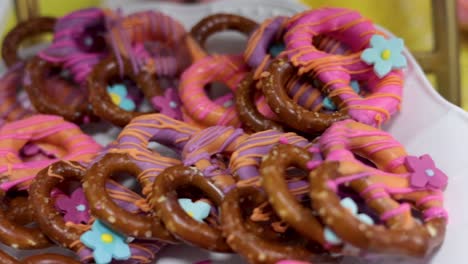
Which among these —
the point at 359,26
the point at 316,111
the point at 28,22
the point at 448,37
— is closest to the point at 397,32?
the point at 448,37

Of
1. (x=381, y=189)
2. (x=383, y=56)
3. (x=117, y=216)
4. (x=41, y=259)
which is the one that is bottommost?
(x=41, y=259)

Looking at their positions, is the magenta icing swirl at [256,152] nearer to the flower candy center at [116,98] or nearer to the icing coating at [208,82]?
the icing coating at [208,82]

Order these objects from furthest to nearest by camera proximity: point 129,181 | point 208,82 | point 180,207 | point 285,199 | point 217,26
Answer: point 217,26, point 208,82, point 129,181, point 180,207, point 285,199

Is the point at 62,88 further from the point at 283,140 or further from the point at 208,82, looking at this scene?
the point at 283,140

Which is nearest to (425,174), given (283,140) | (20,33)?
(283,140)

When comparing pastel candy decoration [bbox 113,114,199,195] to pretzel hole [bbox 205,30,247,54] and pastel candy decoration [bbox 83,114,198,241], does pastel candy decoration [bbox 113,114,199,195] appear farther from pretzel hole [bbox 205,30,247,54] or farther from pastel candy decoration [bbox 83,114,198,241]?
pretzel hole [bbox 205,30,247,54]

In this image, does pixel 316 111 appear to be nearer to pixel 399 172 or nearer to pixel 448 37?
pixel 399 172

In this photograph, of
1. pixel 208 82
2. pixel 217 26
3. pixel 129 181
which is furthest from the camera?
pixel 217 26

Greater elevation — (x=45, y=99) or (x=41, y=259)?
(x=45, y=99)
